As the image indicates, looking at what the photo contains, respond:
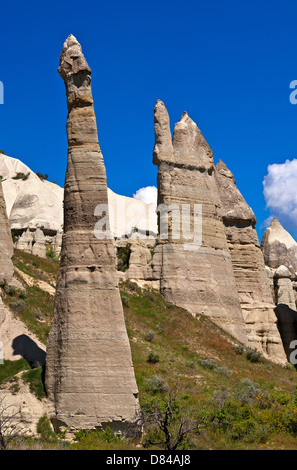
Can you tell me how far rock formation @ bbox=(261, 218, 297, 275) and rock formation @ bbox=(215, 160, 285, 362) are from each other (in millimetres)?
15280

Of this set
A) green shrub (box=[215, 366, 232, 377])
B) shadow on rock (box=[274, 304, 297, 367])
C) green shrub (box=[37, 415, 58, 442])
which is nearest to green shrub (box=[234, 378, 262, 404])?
green shrub (box=[215, 366, 232, 377])

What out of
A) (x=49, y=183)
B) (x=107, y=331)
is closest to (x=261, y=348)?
(x=107, y=331)

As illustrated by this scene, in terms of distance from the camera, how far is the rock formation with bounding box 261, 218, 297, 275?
57534mm

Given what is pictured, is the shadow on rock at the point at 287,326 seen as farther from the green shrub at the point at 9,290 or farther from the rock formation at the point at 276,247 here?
the green shrub at the point at 9,290

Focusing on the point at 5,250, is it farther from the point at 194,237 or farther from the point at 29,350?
the point at 194,237

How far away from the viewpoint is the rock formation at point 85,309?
19469 mm

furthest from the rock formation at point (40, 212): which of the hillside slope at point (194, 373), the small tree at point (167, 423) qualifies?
the small tree at point (167, 423)

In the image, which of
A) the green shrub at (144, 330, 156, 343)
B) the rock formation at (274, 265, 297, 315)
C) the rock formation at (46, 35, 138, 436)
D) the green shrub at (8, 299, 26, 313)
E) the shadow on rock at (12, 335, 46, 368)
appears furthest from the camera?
the rock formation at (274, 265, 297, 315)

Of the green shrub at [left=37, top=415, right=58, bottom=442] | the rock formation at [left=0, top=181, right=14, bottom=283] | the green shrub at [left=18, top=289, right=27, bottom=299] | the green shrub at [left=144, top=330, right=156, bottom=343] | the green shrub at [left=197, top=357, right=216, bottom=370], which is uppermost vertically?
the rock formation at [left=0, top=181, right=14, bottom=283]

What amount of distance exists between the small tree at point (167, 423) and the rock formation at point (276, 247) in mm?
36585

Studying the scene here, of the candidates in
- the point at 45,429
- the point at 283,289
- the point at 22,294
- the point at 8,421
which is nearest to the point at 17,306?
the point at 22,294

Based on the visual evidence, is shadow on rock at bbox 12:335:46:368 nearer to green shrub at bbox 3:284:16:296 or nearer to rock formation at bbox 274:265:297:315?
green shrub at bbox 3:284:16:296

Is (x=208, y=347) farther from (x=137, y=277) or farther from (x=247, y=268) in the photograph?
(x=247, y=268)

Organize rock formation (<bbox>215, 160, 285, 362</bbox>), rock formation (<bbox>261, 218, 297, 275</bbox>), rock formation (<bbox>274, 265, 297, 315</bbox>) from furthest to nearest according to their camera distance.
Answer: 1. rock formation (<bbox>261, 218, 297, 275</bbox>)
2. rock formation (<bbox>274, 265, 297, 315</bbox>)
3. rock formation (<bbox>215, 160, 285, 362</bbox>)
